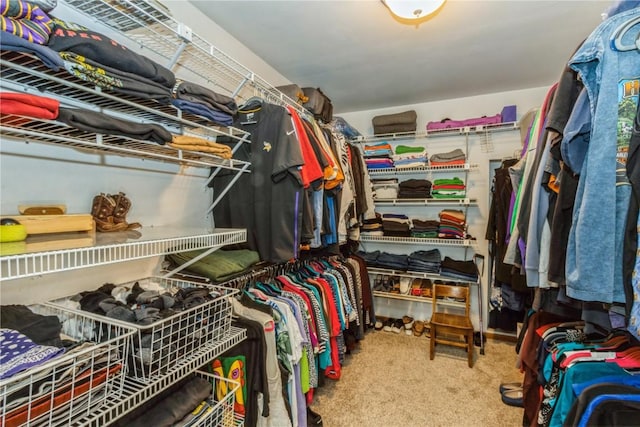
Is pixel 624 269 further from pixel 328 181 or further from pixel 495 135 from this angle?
pixel 495 135

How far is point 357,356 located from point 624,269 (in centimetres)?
216

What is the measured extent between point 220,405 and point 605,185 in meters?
1.41

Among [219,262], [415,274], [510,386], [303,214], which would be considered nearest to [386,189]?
[415,274]

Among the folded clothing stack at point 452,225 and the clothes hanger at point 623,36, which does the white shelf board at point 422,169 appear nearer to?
the folded clothing stack at point 452,225

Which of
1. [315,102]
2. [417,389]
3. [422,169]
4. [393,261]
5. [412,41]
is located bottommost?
[417,389]

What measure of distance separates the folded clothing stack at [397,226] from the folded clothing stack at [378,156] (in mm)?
553

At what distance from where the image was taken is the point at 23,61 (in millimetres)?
778

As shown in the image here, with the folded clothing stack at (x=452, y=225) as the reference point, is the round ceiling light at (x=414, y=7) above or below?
above

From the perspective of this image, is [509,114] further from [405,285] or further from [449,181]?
[405,285]

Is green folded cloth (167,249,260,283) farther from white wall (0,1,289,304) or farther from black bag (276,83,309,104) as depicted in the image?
black bag (276,83,309,104)

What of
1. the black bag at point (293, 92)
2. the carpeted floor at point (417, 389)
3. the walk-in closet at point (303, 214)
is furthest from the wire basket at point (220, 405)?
the black bag at point (293, 92)

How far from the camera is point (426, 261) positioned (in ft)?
9.67

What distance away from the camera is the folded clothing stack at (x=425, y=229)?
295 centimetres

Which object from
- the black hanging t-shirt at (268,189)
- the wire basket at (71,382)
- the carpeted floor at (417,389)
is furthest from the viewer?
the carpeted floor at (417,389)
